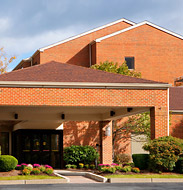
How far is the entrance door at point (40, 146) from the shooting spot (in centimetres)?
3541

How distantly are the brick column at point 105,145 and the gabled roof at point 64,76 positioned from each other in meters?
9.10

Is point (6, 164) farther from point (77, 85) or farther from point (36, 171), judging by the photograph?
point (77, 85)

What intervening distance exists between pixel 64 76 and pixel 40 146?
1254cm

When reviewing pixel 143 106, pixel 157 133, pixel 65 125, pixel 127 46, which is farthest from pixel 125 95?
pixel 127 46

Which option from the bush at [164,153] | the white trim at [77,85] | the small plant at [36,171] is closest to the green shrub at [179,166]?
the bush at [164,153]

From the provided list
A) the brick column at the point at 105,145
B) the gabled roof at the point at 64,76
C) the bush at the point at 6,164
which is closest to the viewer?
the bush at the point at 6,164

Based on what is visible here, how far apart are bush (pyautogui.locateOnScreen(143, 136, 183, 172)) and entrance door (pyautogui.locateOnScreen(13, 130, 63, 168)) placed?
1408 centimetres

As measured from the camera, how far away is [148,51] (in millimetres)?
49312

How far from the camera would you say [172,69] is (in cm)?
5034

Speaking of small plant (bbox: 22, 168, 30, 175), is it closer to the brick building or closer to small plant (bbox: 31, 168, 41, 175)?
small plant (bbox: 31, 168, 41, 175)

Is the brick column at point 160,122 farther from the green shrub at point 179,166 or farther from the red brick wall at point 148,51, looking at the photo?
the red brick wall at point 148,51

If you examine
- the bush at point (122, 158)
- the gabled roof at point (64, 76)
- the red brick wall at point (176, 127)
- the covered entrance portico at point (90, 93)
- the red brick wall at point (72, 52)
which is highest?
the red brick wall at point (72, 52)

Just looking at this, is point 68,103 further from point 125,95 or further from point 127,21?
point 127,21

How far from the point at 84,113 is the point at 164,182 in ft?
41.8
